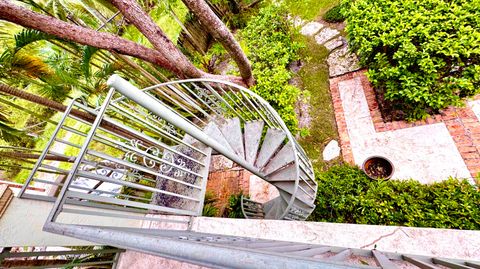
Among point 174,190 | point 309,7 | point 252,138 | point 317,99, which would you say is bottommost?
point 174,190

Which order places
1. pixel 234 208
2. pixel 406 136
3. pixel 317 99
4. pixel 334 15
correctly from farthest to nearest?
1. pixel 334 15
2. pixel 317 99
3. pixel 234 208
4. pixel 406 136

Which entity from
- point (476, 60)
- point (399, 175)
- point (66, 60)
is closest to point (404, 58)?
point (476, 60)

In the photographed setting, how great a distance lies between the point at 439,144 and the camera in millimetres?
3293

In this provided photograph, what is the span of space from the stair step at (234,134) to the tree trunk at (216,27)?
1.04 m

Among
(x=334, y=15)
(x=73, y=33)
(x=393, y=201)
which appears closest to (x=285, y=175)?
(x=393, y=201)

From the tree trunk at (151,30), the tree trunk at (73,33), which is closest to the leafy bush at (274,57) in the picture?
the tree trunk at (151,30)

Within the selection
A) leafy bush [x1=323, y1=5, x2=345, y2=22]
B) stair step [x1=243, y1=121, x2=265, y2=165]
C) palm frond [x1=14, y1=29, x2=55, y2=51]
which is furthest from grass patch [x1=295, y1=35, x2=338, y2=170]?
palm frond [x1=14, y1=29, x2=55, y2=51]

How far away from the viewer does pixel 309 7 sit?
562 cm

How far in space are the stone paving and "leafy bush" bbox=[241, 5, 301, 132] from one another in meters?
0.96

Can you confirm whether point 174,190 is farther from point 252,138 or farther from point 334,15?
point 334,15

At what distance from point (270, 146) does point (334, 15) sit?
394cm

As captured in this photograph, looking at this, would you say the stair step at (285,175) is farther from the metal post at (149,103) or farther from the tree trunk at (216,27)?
the tree trunk at (216,27)

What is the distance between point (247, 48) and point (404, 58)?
2919mm

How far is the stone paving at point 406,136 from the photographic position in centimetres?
314
